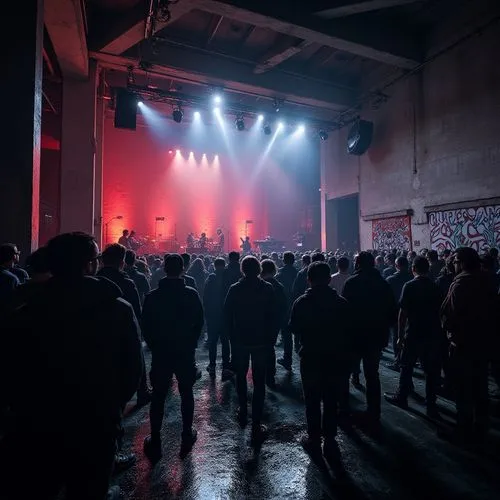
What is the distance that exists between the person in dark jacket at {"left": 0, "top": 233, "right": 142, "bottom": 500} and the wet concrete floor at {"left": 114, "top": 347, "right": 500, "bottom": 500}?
1.54 metres

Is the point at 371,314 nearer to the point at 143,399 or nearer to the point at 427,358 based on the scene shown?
the point at 427,358

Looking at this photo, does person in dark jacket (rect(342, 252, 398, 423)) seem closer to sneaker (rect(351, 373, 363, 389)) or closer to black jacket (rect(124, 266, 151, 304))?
sneaker (rect(351, 373, 363, 389))

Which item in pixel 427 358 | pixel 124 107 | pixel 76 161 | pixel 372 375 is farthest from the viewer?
pixel 124 107

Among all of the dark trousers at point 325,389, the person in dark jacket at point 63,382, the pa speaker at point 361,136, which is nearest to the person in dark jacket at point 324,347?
the dark trousers at point 325,389

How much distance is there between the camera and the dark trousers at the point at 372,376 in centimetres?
404

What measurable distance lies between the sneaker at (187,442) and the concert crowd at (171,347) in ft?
0.05

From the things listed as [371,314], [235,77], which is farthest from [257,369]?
[235,77]

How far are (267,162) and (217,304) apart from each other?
2422 centimetres

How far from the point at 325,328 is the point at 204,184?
24394 mm

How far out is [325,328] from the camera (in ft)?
10.7

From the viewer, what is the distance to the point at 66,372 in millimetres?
1704

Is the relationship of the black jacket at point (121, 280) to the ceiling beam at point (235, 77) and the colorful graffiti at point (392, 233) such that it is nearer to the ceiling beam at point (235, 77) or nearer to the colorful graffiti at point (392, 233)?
the ceiling beam at point (235, 77)

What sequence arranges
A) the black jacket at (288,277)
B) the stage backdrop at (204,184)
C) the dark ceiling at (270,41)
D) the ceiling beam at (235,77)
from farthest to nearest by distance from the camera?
the stage backdrop at (204,184) → the ceiling beam at (235,77) → the dark ceiling at (270,41) → the black jacket at (288,277)

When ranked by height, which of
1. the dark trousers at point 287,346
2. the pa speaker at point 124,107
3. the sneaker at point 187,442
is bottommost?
the sneaker at point 187,442
